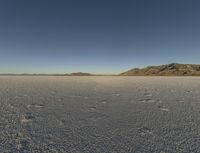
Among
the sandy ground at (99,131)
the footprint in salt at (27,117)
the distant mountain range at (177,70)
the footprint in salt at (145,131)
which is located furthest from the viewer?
the distant mountain range at (177,70)

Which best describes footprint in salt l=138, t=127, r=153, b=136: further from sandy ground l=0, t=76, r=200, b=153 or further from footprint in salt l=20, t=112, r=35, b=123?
footprint in salt l=20, t=112, r=35, b=123

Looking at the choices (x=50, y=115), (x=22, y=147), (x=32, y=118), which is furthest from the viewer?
(x=50, y=115)

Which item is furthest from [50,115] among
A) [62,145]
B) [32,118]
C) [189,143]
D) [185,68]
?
[185,68]

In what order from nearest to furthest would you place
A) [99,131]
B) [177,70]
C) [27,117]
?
[99,131]
[27,117]
[177,70]

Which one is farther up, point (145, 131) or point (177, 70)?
point (177, 70)

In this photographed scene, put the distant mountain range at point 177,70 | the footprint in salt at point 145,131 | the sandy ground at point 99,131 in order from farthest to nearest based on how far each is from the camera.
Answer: the distant mountain range at point 177,70 < the footprint in salt at point 145,131 < the sandy ground at point 99,131

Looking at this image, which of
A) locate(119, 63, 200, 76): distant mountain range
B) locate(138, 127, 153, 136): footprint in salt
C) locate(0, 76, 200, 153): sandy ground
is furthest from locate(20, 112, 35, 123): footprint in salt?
locate(119, 63, 200, 76): distant mountain range

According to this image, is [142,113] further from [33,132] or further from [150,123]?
[33,132]

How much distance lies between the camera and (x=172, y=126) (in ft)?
14.9

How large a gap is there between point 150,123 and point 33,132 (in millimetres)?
3112

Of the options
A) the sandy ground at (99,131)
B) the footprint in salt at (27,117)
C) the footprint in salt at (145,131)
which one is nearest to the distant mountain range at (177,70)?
the sandy ground at (99,131)

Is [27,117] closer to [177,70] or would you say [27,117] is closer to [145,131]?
[145,131]

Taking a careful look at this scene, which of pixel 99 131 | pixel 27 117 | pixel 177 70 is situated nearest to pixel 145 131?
pixel 99 131

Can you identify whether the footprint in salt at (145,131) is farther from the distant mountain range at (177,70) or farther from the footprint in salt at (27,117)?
the distant mountain range at (177,70)
